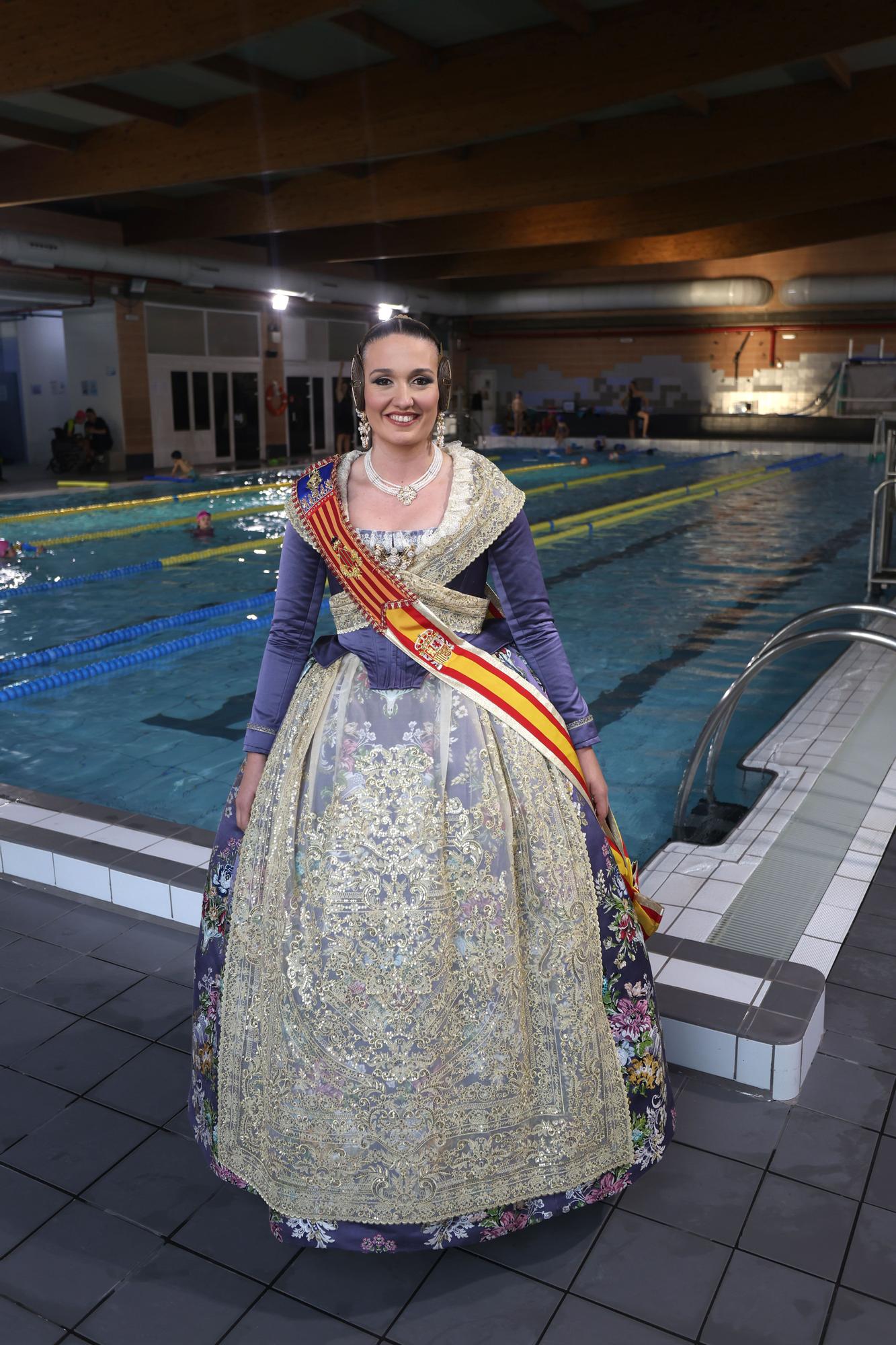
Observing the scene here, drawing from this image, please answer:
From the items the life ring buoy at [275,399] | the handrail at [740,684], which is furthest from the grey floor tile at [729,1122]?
the life ring buoy at [275,399]

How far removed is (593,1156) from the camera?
1880 mm

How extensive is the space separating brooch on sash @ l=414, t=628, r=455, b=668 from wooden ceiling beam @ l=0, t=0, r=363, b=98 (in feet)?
19.5

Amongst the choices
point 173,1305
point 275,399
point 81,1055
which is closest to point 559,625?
point 81,1055

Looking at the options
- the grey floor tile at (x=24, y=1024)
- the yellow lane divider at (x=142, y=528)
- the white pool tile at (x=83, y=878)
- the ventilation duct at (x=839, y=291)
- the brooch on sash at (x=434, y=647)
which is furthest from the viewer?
the ventilation duct at (x=839, y=291)

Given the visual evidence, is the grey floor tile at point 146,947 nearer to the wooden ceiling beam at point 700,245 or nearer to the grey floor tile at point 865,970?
the grey floor tile at point 865,970

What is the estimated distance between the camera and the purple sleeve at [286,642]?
6.50 ft

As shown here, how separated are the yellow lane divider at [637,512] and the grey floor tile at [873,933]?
7679 millimetres

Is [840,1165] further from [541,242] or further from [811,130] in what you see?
[541,242]

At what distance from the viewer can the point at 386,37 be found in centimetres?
860

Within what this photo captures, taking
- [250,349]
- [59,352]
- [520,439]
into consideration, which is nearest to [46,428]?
[59,352]

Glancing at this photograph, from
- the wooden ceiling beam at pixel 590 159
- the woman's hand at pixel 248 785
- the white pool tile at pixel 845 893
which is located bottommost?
the white pool tile at pixel 845 893

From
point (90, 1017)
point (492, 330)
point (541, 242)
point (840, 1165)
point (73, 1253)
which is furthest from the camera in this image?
point (492, 330)

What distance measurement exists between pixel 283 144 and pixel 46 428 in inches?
463

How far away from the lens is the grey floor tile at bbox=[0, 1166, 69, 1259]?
1.91 m
